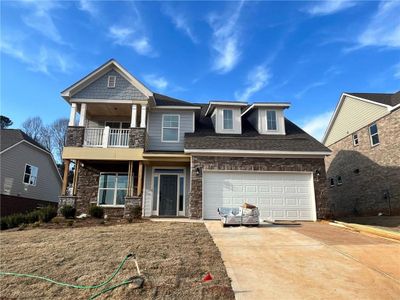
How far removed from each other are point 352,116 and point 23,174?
76.8 ft

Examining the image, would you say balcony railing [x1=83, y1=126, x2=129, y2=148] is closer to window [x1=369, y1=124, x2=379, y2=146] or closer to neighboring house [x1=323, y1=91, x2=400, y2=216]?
neighboring house [x1=323, y1=91, x2=400, y2=216]

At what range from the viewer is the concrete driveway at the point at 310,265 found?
4.61 m

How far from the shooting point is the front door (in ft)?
46.4

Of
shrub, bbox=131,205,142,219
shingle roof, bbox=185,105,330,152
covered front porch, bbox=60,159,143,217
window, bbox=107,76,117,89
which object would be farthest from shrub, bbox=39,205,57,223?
window, bbox=107,76,117,89

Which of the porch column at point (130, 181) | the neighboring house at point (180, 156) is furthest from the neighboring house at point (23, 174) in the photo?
the porch column at point (130, 181)

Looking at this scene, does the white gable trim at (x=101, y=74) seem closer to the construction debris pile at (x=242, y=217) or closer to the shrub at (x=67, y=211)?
the shrub at (x=67, y=211)

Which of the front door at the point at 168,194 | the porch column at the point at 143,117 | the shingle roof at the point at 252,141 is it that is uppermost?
the porch column at the point at 143,117

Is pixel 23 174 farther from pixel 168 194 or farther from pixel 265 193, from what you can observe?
pixel 265 193

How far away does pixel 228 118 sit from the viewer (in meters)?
15.6

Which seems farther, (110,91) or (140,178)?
(110,91)

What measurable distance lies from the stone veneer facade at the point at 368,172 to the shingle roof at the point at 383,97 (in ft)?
3.29

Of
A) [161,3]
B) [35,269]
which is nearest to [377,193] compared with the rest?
[161,3]

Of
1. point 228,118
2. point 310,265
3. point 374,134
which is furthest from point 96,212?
point 374,134

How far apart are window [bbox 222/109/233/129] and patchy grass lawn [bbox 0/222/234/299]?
24.5 feet
